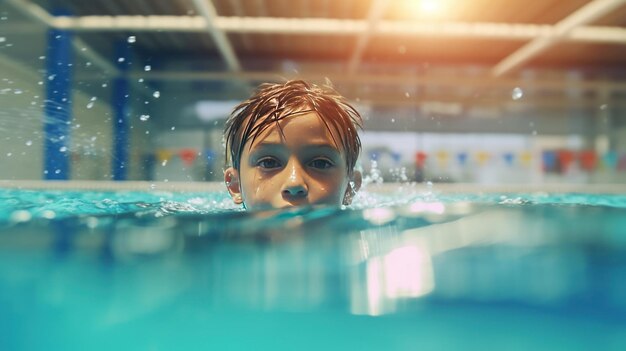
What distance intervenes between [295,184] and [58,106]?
7596 millimetres

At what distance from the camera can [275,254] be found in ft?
2.99

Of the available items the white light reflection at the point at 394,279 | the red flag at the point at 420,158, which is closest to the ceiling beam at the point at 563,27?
the red flag at the point at 420,158

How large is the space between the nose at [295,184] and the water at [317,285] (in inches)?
26.9

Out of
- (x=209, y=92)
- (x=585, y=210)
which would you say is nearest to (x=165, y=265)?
(x=585, y=210)

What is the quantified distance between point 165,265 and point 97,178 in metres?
8.46

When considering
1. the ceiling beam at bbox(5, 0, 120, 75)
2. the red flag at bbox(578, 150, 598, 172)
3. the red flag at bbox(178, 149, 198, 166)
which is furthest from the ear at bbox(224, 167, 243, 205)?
the red flag at bbox(578, 150, 598, 172)

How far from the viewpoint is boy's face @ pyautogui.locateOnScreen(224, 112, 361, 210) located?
5.74 ft

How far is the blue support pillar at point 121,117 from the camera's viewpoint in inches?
371

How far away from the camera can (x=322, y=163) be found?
72.5 inches

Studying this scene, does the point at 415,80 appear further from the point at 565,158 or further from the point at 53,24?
the point at 53,24

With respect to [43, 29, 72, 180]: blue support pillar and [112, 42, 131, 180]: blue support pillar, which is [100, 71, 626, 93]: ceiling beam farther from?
[43, 29, 72, 180]: blue support pillar

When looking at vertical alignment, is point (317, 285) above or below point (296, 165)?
below

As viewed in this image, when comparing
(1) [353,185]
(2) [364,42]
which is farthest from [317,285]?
(2) [364,42]

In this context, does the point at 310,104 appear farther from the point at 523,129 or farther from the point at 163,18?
the point at 523,129
